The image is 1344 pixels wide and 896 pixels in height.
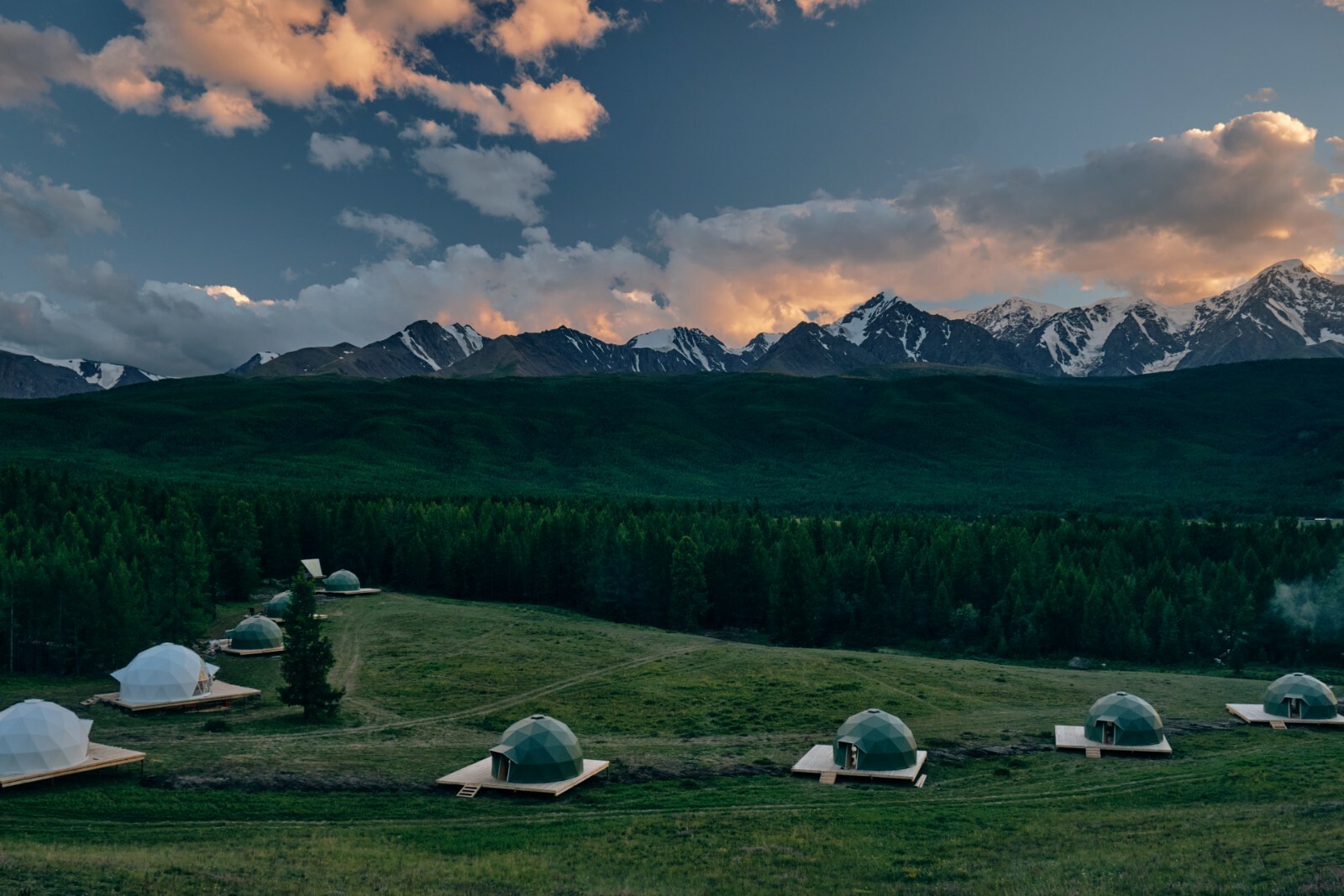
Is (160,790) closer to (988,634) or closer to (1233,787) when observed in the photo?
(1233,787)

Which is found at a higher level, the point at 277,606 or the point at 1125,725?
the point at 277,606

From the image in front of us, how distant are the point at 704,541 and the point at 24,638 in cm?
8361

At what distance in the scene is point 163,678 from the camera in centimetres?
6531

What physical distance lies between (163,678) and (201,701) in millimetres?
3097

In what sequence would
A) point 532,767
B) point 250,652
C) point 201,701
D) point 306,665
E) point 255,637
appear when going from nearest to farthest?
1. point 532,767
2. point 306,665
3. point 201,701
4. point 250,652
5. point 255,637

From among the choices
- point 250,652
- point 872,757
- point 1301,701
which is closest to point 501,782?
point 872,757

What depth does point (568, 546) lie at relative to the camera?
12912 cm

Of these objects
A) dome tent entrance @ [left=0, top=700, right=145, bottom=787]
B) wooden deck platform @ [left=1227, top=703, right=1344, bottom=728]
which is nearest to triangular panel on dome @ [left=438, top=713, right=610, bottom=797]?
dome tent entrance @ [left=0, top=700, right=145, bottom=787]

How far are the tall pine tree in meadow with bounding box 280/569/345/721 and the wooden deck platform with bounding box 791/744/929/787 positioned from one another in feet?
104

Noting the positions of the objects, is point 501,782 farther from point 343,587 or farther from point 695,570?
point 343,587

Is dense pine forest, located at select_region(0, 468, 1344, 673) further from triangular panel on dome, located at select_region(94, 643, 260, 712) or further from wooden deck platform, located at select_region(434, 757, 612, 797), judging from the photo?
wooden deck platform, located at select_region(434, 757, 612, 797)

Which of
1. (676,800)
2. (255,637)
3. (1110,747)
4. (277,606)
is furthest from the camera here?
(277,606)

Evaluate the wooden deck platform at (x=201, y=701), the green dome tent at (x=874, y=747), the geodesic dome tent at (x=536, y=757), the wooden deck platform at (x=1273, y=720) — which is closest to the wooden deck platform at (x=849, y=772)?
the green dome tent at (x=874, y=747)

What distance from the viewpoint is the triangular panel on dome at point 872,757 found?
5031cm
